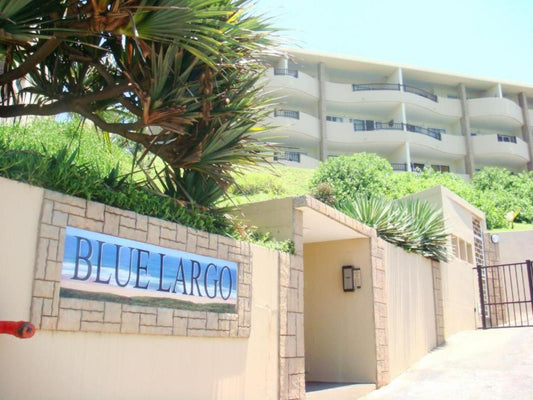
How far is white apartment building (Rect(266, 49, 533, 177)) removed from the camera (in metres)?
37.3

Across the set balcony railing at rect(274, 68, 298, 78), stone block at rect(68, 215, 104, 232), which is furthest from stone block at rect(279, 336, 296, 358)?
balcony railing at rect(274, 68, 298, 78)

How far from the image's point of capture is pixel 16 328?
471cm

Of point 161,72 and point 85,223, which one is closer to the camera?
point 85,223

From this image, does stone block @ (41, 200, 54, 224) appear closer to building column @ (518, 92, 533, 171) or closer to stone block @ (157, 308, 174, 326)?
stone block @ (157, 308, 174, 326)

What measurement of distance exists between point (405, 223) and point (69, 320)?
858 cm

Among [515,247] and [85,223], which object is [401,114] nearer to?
[515,247]

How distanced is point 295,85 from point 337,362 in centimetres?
2775

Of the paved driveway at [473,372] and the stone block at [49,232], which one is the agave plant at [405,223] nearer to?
the paved driveway at [473,372]

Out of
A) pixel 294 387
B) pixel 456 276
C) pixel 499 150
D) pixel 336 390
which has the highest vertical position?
pixel 499 150

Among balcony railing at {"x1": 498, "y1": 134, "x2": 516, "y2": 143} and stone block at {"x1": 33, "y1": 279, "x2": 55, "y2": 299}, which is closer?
stone block at {"x1": 33, "y1": 279, "x2": 55, "y2": 299}

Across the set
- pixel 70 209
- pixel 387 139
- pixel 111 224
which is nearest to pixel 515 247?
pixel 111 224

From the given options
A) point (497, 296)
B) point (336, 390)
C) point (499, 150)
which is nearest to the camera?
point (336, 390)

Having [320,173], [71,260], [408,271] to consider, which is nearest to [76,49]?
[71,260]

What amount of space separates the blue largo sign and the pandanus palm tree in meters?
0.93
